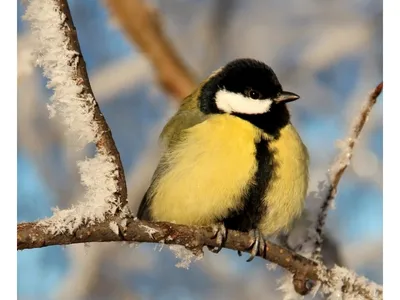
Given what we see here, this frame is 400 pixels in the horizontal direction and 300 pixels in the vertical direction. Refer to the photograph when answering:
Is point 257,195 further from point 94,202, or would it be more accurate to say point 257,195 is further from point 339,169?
point 94,202

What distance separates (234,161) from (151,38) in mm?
322

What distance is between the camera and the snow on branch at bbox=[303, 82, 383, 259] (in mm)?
1156

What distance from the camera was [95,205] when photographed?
3.09ft

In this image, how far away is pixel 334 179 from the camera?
3.82 ft

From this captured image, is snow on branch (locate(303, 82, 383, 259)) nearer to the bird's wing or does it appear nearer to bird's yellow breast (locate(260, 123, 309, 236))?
bird's yellow breast (locate(260, 123, 309, 236))

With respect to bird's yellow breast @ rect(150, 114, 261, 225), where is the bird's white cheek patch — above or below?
above

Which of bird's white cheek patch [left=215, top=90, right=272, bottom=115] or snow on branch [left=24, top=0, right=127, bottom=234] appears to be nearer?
snow on branch [left=24, top=0, right=127, bottom=234]

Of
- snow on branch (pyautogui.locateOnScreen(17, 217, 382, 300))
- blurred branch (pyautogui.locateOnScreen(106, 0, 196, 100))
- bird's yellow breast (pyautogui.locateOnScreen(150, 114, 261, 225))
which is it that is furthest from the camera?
blurred branch (pyautogui.locateOnScreen(106, 0, 196, 100))

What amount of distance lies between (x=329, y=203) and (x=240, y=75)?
310mm

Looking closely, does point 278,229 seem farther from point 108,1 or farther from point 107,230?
point 108,1

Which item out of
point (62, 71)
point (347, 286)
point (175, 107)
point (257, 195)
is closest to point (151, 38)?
point (175, 107)

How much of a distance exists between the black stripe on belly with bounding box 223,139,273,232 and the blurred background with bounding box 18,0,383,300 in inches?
2.8

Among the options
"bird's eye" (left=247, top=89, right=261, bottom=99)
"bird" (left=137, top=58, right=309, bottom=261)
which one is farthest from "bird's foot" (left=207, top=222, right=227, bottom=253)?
"bird's eye" (left=247, top=89, right=261, bottom=99)

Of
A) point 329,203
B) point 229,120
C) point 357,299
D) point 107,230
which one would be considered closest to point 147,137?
point 229,120
